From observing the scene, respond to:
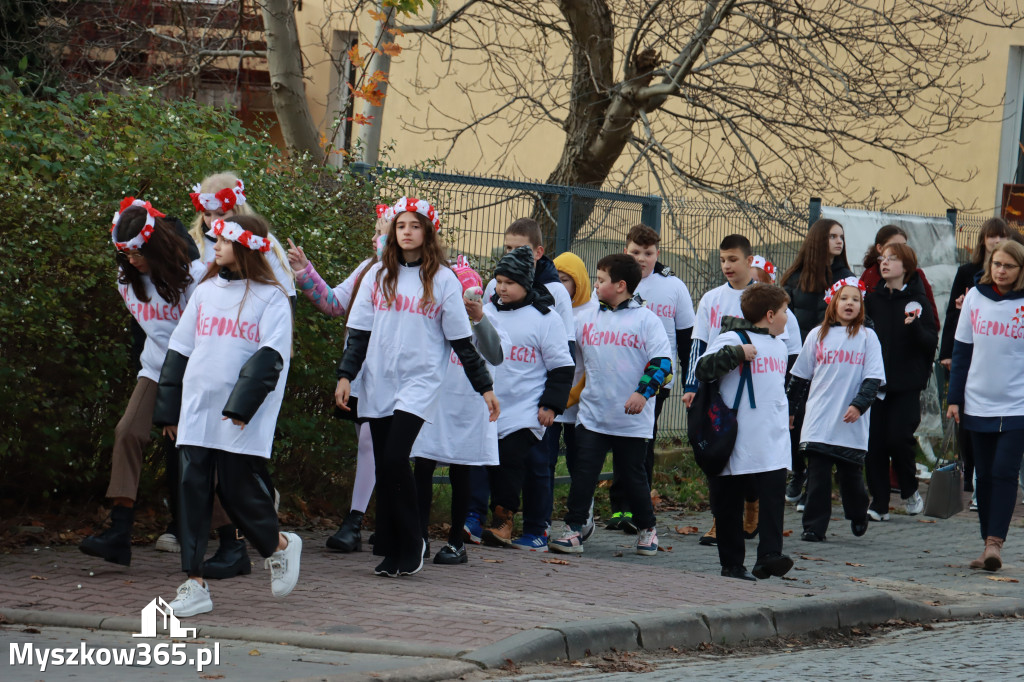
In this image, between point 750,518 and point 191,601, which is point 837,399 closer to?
point 750,518

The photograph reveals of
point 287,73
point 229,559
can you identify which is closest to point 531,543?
point 229,559

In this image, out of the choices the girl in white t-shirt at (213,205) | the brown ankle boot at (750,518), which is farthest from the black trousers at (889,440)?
the girl in white t-shirt at (213,205)

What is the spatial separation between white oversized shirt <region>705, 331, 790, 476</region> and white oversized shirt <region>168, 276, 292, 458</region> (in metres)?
2.64

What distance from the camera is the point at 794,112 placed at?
53.9 ft

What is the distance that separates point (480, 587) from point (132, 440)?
1.95m

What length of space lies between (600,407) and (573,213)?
119 inches

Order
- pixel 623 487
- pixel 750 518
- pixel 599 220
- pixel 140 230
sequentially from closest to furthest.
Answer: pixel 140 230, pixel 623 487, pixel 750 518, pixel 599 220

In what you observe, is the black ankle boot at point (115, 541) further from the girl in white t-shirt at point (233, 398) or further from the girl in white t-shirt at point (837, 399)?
the girl in white t-shirt at point (837, 399)

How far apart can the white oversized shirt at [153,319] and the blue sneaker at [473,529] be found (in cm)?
249

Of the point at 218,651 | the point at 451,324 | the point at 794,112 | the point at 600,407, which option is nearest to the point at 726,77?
the point at 794,112

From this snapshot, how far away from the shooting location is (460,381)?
8203 millimetres

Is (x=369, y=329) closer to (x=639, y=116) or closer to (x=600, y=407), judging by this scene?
(x=600, y=407)

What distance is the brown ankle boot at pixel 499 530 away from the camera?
8.83m

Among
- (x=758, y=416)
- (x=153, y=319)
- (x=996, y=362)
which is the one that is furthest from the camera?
(x=996, y=362)
